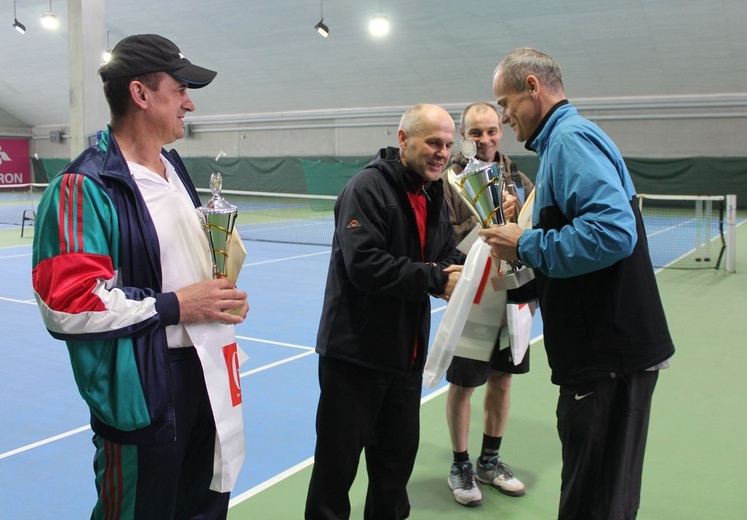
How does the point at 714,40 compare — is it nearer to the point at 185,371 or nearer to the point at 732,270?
the point at 732,270

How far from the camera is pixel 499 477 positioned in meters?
3.92

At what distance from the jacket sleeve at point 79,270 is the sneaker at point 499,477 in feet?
8.14

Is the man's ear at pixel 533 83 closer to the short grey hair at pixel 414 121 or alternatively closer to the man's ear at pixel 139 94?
the short grey hair at pixel 414 121

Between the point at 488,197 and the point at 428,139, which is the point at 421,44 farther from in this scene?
the point at 488,197

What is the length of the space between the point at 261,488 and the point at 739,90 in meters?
20.3

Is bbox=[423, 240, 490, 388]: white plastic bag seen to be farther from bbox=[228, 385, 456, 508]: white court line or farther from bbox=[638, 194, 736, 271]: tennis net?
bbox=[638, 194, 736, 271]: tennis net

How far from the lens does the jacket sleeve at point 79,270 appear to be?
198 centimetres

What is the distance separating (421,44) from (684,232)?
864 centimetres

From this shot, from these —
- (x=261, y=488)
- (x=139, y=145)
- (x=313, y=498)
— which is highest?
(x=139, y=145)

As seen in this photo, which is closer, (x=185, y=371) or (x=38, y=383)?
(x=185, y=371)

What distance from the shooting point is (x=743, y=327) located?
24.1 feet

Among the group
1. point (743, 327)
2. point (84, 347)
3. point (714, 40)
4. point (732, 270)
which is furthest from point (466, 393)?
point (714, 40)

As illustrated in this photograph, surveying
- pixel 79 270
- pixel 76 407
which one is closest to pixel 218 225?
pixel 79 270

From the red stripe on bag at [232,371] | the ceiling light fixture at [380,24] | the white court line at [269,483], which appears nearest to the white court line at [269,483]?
the white court line at [269,483]
